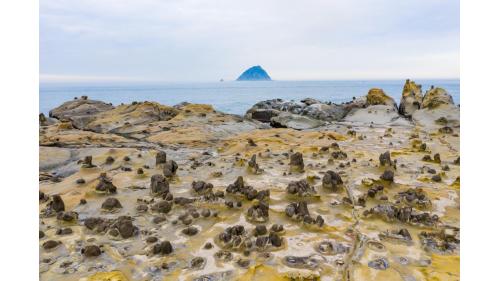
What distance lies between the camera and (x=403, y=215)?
5.79 meters

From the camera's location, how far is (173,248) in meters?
5.09

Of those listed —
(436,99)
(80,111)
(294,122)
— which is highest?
(436,99)

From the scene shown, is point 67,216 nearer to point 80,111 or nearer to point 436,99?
point 80,111

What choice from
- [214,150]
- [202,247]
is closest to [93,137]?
[214,150]

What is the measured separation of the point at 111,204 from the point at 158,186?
3.24ft

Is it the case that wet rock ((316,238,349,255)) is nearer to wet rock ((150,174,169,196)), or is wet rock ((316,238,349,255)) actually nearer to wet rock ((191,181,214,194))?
wet rock ((191,181,214,194))

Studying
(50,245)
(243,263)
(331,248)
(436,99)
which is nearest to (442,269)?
(331,248)

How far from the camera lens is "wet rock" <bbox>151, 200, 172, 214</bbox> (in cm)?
629

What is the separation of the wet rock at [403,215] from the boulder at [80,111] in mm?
17857

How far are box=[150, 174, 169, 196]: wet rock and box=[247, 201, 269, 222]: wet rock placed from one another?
198 centimetres

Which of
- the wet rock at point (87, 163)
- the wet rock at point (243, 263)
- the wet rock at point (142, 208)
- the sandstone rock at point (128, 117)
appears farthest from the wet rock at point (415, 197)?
the sandstone rock at point (128, 117)

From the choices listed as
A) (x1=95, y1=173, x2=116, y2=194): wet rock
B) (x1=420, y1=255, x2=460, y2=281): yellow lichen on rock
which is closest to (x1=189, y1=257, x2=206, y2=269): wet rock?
(x1=420, y1=255, x2=460, y2=281): yellow lichen on rock

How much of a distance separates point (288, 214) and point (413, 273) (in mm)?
2098

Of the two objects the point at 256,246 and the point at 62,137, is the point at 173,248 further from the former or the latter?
the point at 62,137
